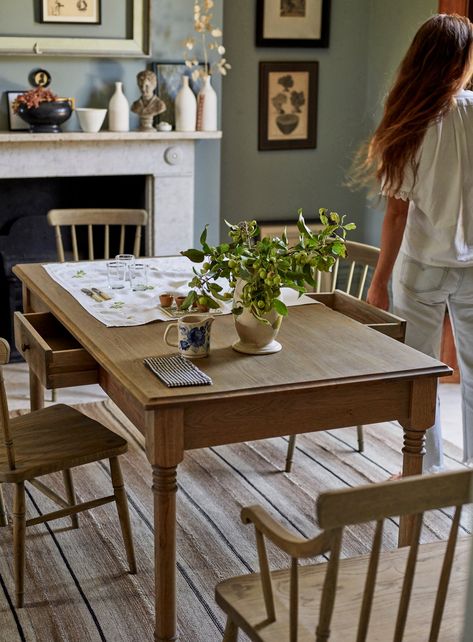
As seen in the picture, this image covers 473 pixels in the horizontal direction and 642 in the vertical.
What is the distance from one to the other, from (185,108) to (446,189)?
7.02 feet

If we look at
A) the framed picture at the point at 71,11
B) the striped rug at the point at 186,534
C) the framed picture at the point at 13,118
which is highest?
the framed picture at the point at 71,11

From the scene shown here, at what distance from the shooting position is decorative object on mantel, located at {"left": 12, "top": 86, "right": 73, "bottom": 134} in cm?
457

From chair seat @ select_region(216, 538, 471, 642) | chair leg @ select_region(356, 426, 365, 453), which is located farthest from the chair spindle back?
chair leg @ select_region(356, 426, 365, 453)

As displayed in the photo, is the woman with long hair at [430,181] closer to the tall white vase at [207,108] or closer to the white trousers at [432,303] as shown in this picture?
the white trousers at [432,303]

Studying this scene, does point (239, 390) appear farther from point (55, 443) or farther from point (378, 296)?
point (378, 296)

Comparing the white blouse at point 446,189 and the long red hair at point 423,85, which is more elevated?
the long red hair at point 423,85

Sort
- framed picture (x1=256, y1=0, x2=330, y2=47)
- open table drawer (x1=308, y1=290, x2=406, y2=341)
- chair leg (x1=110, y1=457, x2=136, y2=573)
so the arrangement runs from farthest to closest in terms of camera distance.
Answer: framed picture (x1=256, y1=0, x2=330, y2=47) → open table drawer (x1=308, y1=290, x2=406, y2=341) → chair leg (x1=110, y1=457, x2=136, y2=573)

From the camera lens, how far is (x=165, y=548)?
7.67 feet

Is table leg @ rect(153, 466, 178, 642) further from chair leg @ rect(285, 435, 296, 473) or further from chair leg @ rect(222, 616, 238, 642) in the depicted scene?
chair leg @ rect(285, 435, 296, 473)

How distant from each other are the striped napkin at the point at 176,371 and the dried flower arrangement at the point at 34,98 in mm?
2461

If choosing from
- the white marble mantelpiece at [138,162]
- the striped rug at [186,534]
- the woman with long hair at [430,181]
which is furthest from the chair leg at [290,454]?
the white marble mantelpiece at [138,162]

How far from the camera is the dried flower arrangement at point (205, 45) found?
490 cm

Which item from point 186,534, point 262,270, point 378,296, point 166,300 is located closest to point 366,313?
point 378,296

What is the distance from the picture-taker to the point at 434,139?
3068mm
